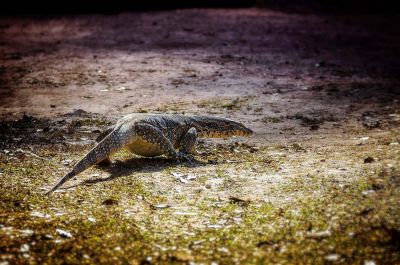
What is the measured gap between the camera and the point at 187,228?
405cm

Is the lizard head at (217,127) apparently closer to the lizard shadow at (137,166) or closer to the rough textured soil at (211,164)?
the rough textured soil at (211,164)

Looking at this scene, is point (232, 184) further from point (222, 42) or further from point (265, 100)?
point (222, 42)

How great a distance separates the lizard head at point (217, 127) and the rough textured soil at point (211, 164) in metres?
0.31

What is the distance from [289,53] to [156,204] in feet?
43.4

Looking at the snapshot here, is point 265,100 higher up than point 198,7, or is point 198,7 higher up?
point 198,7

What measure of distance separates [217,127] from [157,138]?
1.23 metres

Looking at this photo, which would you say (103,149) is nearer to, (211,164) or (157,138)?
(157,138)

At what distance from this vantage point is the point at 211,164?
604 centimetres

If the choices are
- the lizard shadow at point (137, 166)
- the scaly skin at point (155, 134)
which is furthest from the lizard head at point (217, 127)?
the lizard shadow at point (137, 166)

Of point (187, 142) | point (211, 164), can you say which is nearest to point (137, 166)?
point (187, 142)

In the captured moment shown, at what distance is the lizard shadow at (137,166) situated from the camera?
553 cm

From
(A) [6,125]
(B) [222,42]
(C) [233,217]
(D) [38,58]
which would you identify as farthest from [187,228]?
(B) [222,42]

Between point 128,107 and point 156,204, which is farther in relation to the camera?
point 128,107

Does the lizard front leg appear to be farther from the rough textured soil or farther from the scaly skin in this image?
the rough textured soil
